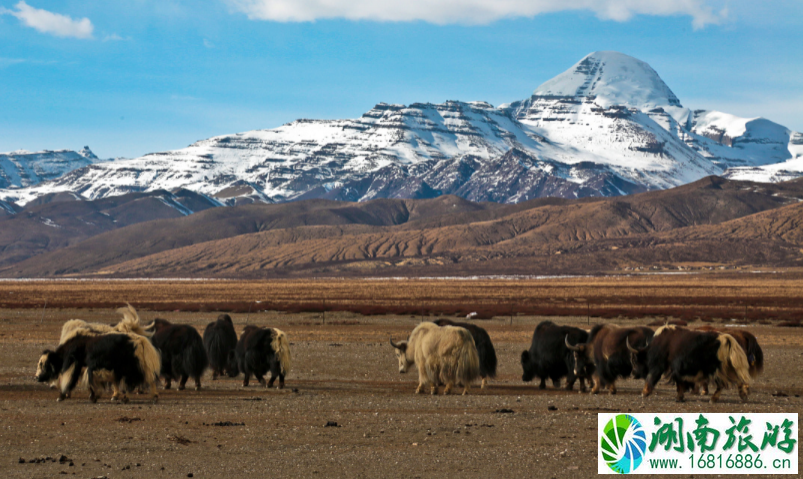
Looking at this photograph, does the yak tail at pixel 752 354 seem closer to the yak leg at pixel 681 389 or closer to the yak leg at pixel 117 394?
the yak leg at pixel 681 389

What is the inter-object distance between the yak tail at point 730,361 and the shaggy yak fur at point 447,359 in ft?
17.6

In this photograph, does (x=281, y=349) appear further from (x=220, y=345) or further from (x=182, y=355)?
(x=220, y=345)

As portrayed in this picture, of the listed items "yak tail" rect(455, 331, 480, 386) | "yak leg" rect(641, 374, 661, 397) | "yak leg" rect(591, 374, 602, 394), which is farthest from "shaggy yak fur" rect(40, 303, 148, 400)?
"yak leg" rect(641, 374, 661, 397)

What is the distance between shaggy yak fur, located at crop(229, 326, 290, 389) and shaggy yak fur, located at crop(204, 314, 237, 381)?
1.40 meters

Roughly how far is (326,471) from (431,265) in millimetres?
187849

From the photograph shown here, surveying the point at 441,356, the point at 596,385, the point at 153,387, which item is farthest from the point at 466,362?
the point at 153,387

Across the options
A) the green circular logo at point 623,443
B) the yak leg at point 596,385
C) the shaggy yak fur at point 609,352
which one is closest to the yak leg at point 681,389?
the shaggy yak fur at point 609,352

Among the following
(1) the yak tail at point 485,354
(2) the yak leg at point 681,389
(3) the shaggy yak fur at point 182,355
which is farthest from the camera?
(1) the yak tail at point 485,354

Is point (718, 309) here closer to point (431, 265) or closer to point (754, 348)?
point (754, 348)

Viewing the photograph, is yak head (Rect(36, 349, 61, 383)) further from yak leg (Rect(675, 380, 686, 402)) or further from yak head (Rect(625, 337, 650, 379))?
yak leg (Rect(675, 380, 686, 402))

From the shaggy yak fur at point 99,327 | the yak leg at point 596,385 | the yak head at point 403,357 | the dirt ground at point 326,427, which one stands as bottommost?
the dirt ground at point 326,427

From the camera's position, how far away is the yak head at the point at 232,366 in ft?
69.6

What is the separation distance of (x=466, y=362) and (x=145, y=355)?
710 cm

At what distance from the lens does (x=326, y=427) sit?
13742 mm
